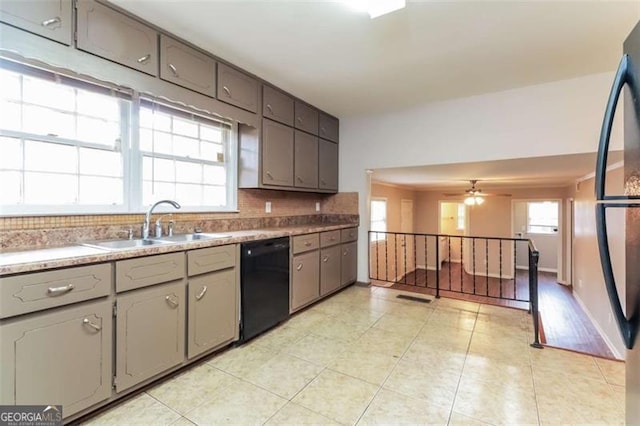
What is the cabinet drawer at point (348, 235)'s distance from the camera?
3998 millimetres

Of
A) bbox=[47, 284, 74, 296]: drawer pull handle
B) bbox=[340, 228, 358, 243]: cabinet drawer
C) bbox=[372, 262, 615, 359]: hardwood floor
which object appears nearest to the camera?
bbox=[47, 284, 74, 296]: drawer pull handle

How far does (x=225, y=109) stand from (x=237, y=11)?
0.85 metres

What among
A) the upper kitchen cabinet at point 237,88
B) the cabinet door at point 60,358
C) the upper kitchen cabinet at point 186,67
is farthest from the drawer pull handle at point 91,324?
the upper kitchen cabinet at point 237,88

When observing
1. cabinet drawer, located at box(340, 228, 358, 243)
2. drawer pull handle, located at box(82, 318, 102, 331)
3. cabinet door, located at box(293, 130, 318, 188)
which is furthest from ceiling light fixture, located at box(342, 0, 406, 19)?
cabinet drawer, located at box(340, 228, 358, 243)

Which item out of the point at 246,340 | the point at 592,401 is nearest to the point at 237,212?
the point at 246,340

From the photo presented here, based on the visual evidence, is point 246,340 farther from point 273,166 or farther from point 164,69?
point 164,69

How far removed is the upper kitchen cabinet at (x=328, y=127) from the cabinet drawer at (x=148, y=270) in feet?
8.66

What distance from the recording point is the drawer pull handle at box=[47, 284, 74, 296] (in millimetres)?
1447

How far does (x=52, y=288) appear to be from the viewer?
1451 mm

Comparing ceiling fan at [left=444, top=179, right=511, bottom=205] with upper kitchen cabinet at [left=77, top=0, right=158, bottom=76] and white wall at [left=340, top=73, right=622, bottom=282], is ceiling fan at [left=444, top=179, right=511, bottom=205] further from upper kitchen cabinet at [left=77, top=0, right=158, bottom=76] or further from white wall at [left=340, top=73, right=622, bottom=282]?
upper kitchen cabinet at [left=77, top=0, right=158, bottom=76]

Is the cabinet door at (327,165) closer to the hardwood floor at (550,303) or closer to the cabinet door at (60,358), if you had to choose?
the hardwood floor at (550,303)

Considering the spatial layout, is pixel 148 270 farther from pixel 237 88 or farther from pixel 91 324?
pixel 237 88

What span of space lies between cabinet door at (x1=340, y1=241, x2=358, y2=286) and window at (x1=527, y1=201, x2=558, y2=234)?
7.18 meters

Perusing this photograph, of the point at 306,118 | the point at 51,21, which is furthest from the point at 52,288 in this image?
the point at 306,118
